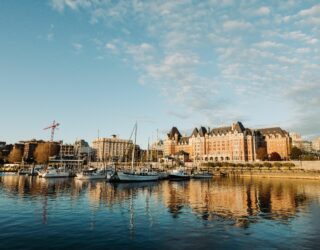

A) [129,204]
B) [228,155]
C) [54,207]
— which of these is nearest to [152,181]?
[129,204]

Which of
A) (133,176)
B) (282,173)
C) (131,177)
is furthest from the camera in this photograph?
(282,173)

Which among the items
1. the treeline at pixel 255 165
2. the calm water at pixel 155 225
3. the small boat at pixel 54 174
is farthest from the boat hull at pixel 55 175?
the treeline at pixel 255 165

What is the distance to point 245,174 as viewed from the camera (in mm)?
115625

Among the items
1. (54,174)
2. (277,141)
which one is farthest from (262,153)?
(54,174)

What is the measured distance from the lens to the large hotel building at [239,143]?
163 meters

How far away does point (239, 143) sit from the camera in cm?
16475

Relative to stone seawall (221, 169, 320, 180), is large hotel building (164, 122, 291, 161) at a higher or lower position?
higher

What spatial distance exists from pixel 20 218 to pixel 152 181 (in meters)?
54.5

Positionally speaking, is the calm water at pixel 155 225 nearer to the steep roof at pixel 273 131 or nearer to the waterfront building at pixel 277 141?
the waterfront building at pixel 277 141

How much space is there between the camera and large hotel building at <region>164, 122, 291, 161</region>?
536 feet

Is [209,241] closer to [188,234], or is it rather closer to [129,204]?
[188,234]

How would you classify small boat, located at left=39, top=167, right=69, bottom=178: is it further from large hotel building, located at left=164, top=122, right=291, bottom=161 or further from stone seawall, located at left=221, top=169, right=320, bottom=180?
large hotel building, located at left=164, top=122, right=291, bottom=161

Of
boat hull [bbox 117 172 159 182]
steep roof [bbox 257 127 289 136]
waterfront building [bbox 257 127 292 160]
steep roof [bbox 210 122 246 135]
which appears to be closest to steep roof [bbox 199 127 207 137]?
steep roof [bbox 210 122 246 135]

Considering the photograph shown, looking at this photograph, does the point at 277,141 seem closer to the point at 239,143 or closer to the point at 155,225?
the point at 239,143
